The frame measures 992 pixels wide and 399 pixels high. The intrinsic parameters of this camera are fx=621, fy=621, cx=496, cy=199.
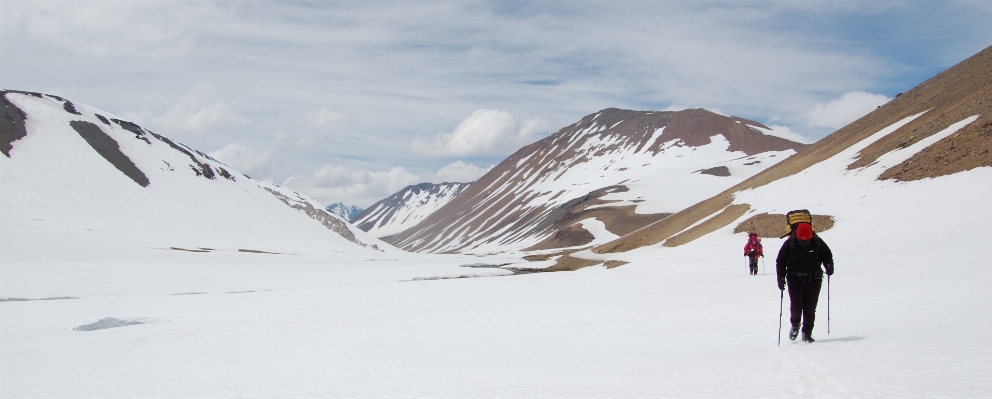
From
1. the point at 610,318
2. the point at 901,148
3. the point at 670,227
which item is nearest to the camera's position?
the point at 610,318

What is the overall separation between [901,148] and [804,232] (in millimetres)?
41589

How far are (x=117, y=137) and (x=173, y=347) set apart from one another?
4373 inches

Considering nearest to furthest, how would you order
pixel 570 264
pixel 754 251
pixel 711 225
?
pixel 754 251
pixel 711 225
pixel 570 264

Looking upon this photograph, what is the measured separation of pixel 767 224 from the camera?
43969 mm

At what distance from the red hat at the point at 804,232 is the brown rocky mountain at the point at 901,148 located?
26887mm

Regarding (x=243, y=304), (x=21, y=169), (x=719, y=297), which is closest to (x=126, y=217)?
(x=21, y=169)

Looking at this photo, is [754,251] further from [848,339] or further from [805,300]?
[848,339]

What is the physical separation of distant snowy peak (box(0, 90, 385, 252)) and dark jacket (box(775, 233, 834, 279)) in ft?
253

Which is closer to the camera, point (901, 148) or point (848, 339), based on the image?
point (848, 339)

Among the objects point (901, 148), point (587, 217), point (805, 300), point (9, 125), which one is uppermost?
point (9, 125)

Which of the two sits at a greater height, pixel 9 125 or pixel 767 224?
pixel 9 125

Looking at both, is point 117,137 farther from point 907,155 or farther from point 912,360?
point 912,360

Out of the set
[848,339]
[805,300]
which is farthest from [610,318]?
[848,339]

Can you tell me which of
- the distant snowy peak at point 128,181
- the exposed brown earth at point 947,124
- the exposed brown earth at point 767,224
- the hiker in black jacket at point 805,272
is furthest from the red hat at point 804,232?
the distant snowy peak at point 128,181
